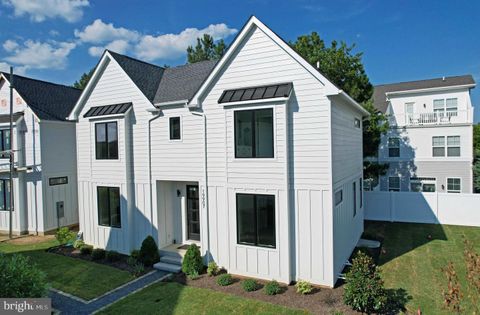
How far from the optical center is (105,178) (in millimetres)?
13180

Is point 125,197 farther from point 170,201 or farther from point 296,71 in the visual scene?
point 296,71

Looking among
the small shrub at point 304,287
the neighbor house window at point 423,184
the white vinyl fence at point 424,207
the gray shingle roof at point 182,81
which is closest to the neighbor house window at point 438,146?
the neighbor house window at point 423,184

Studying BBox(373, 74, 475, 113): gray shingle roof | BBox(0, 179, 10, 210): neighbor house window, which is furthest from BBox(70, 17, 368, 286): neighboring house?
BBox(373, 74, 475, 113): gray shingle roof

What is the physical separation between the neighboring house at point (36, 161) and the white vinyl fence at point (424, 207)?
18119 millimetres

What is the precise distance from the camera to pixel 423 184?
22.9 meters

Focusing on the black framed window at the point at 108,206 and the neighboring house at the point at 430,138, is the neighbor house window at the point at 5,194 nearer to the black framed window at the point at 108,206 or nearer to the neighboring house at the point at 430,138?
the black framed window at the point at 108,206

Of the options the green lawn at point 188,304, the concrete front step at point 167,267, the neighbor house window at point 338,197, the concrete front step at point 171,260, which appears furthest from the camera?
the concrete front step at point 171,260

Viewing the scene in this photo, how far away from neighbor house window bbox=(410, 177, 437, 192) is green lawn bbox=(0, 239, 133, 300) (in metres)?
21.7

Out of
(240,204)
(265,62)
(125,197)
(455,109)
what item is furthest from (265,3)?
(455,109)

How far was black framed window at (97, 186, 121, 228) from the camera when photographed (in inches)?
514

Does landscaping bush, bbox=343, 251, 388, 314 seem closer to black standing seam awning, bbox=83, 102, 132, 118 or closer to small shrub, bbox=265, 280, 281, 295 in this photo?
small shrub, bbox=265, 280, 281, 295

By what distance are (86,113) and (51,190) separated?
6.15 m

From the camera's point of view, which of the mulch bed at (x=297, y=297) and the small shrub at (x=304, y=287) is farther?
the small shrub at (x=304, y=287)

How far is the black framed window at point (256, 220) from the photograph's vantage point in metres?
9.73
